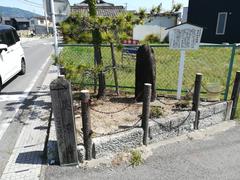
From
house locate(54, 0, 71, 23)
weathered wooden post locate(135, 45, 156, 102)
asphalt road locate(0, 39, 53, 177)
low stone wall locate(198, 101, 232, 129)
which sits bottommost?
asphalt road locate(0, 39, 53, 177)

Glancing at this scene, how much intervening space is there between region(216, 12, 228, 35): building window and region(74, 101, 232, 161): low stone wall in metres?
13.4

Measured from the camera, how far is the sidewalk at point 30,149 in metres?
3.08

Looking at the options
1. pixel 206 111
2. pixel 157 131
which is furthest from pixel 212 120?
pixel 157 131

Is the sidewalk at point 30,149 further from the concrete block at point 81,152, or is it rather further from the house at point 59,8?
the house at point 59,8

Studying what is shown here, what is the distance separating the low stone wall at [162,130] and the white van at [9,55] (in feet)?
13.7

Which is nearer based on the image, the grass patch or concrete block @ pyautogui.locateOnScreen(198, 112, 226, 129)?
concrete block @ pyautogui.locateOnScreen(198, 112, 226, 129)

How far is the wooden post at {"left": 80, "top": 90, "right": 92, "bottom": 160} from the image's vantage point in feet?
10.1

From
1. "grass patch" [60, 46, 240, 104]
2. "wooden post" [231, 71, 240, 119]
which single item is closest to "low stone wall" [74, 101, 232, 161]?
"wooden post" [231, 71, 240, 119]

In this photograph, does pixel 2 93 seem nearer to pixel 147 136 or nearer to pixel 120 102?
pixel 120 102

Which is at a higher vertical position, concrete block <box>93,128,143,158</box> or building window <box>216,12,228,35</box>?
building window <box>216,12,228,35</box>

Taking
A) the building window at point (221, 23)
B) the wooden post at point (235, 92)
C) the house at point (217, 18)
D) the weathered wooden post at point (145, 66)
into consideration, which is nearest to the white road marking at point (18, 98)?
the weathered wooden post at point (145, 66)

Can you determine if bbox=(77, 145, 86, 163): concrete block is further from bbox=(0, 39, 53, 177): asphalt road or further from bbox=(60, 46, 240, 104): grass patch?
bbox=(60, 46, 240, 104): grass patch

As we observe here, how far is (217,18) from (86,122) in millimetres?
16111

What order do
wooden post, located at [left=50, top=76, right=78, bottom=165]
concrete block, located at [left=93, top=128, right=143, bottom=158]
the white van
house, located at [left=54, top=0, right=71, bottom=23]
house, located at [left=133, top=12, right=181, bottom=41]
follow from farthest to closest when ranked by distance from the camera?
1. house, located at [left=133, top=12, right=181, bottom=41]
2. the white van
3. house, located at [left=54, top=0, right=71, bottom=23]
4. concrete block, located at [left=93, top=128, right=143, bottom=158]
5. wooden post, located at [left=50, top=76, right=78, bottom=165]
